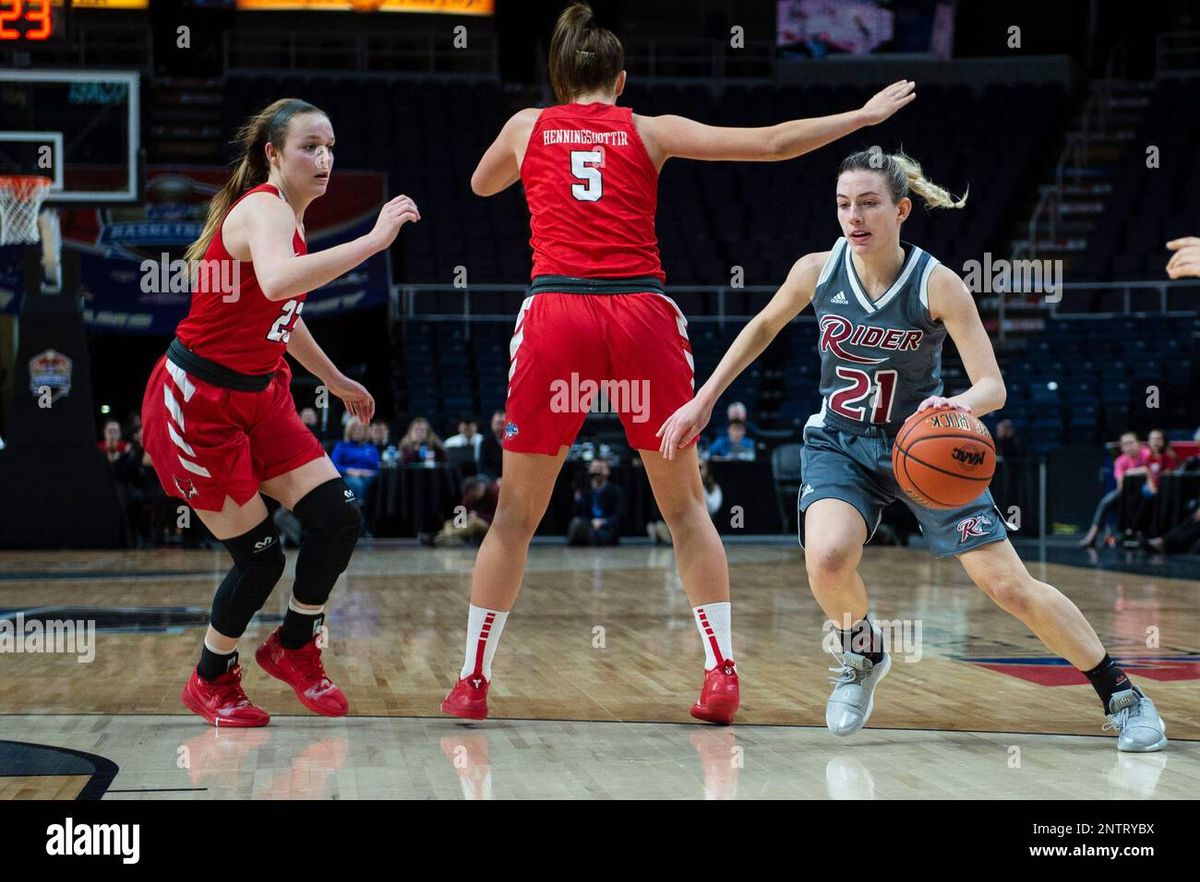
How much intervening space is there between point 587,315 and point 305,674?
1.38 meters

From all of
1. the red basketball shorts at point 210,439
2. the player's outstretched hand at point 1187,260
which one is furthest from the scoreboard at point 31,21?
the player's outstretched hand at point 1187,260

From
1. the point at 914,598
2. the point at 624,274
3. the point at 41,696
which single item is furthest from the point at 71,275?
the point at 624,274

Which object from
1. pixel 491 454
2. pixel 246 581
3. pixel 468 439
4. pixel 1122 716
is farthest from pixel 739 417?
pixel 1122 716

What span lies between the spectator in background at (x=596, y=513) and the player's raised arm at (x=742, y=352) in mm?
10233

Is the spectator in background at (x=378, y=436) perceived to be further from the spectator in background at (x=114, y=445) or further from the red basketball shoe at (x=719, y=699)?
the red basketball shoe at (x=719, y=699)

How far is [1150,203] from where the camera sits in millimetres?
20094

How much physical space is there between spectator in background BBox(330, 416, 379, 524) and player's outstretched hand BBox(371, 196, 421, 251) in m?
10.3

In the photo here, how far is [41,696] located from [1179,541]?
11.1 meters

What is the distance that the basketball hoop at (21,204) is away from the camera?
Result: 40.0ft

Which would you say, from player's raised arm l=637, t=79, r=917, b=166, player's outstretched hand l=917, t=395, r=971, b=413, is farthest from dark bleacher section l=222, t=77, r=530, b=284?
player's outstretched hand l=917, t=395, r=971, b=413

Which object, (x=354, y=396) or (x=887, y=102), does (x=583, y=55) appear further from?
(x=354, y=396)

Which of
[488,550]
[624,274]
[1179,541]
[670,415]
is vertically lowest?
[1179,541]

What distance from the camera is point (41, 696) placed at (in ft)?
15.6

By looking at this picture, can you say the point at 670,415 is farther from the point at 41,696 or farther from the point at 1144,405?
the point at 1144,405
